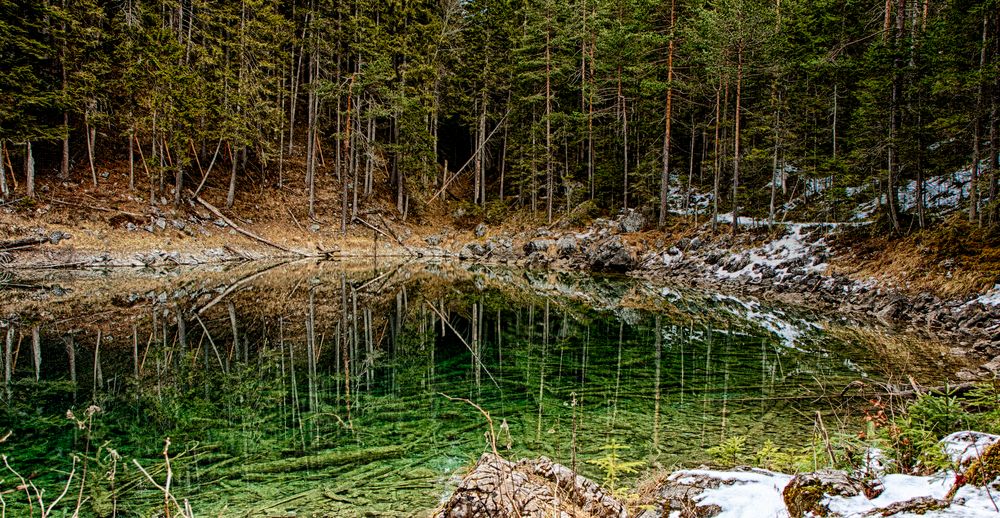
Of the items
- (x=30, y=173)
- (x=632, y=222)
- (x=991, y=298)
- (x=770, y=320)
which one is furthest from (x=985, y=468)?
(x=30, y=173)

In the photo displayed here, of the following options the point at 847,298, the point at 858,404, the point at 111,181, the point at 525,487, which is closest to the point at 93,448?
the point at 525,487

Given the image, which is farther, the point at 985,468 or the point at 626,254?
the point at 626,254

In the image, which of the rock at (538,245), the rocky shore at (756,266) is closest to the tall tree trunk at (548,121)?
the rocky shore at (756,266)

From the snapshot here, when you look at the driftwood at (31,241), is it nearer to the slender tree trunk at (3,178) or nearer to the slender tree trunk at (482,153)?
the slender tree trunk at (3,178)

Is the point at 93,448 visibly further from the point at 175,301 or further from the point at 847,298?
the point at 847,298

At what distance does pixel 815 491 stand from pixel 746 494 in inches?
23.2

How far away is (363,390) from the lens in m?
9.19

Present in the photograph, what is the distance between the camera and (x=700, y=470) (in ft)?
14.5

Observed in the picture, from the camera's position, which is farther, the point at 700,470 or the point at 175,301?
the point at 175,301

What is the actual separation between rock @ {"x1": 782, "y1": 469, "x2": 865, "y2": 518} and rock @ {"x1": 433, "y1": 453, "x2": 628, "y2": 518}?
122 centimetres

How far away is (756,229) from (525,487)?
26.0m

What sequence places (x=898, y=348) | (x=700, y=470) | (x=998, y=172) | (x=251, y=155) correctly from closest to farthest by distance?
(x=700, y=470) → (x=898, y=348) → (x=998, y=172) → (x=251, y=155)

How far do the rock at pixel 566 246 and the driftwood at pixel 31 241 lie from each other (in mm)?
26687

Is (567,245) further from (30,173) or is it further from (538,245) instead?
(30,173)
